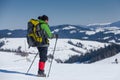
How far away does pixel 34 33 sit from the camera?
29.7ft

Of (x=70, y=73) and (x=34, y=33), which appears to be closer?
(x=34, y=33)

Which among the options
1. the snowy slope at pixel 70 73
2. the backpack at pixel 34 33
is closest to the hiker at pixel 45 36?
the backpack at pixel 34 33

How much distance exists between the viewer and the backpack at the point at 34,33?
899 centimetres

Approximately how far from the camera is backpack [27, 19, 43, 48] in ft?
29.5

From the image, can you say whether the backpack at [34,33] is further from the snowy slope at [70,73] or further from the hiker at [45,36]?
the snowy slope at [70,73]

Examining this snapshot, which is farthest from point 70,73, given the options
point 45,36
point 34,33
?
point 34,33

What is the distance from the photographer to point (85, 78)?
30.1 ft

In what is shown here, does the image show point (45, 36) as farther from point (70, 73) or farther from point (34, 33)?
point (70, 73)

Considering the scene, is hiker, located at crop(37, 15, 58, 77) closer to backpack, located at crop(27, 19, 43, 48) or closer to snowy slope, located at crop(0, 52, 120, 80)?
backpack, located at crop(27, 19, 43, 48)

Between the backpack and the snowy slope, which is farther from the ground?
the backpack

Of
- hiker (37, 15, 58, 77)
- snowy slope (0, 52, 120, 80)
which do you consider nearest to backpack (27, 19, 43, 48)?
hiker (37, 15, 58, 77)

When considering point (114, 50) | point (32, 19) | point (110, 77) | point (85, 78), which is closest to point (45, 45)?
point (32, 19)

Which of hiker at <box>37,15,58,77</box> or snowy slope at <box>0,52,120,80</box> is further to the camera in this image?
snowy slope at <box>0,52,120,80</box>

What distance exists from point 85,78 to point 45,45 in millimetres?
1478
